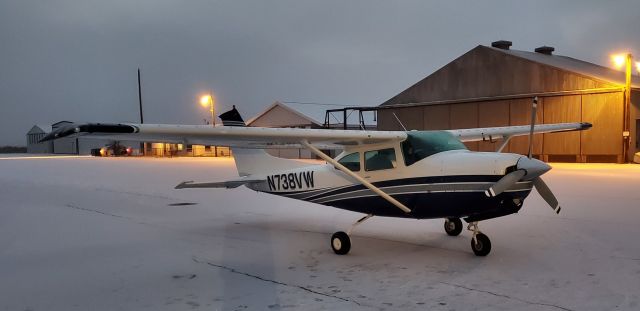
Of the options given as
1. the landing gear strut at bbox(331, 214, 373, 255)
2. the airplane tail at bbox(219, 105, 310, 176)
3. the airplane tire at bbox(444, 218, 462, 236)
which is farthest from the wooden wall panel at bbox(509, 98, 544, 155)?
the landing gear strut at bbox(331, 214, 373, 255)

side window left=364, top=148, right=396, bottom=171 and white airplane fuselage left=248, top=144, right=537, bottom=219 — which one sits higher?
side window left=364, top=148, right=396, bottom=171

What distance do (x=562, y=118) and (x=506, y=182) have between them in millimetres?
28051

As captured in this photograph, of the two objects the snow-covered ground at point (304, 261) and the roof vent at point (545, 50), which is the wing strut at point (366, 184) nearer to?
the snow-covered ground at point (304, 261)

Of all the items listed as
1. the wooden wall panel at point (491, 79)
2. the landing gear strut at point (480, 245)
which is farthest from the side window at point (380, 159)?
the wooden wall panel at point (491, 79)

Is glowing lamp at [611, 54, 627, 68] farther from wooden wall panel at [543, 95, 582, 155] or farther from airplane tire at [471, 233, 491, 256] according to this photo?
airplane tire at [471, 233, 491, 256]

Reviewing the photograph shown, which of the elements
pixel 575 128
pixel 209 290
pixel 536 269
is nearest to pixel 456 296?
pixel 536 269

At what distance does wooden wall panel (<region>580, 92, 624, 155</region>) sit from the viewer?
28.9 metres

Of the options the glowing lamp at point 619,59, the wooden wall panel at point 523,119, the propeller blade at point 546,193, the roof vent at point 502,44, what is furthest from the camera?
the roof vent at point 502,44

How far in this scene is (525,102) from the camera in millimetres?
31844

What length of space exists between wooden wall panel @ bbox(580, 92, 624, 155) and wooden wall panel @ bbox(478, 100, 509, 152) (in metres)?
4.70

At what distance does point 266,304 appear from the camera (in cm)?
508

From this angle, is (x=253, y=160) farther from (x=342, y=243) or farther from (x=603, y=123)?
(x=603, y=123)

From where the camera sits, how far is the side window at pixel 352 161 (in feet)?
25.3

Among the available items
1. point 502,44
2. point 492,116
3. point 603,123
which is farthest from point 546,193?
point 502,44
